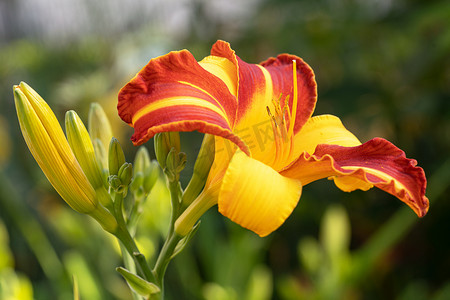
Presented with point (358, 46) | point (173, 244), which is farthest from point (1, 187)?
point (358, 46)

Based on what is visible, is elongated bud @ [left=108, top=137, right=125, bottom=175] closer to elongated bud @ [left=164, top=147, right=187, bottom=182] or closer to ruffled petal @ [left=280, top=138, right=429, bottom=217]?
elongated bud @ [left=164, top=147, right=187, bottom=182]

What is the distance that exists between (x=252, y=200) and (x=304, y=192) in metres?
1.03

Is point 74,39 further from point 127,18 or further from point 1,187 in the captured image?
point 1,187

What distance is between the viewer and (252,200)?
33 cm

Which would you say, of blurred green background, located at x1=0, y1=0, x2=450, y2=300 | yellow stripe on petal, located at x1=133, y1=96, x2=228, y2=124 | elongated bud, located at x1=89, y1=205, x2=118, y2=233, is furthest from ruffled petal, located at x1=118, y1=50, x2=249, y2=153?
blurred green background, located at x1=0, y1=0, x2=450, y2=300

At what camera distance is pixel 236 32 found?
1562 mm

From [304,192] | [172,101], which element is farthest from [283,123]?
[304,192]

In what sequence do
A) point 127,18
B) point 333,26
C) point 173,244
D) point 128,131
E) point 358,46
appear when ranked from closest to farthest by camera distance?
point 173,244, point 333,26, point 358,46, point 128,131, point 127,18

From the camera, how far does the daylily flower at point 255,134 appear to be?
1.10ft

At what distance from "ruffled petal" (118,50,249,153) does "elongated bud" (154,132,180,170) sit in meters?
0.06

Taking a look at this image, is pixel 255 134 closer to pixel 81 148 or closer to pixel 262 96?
pixel 262 96

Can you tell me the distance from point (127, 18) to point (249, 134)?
167 centimetres

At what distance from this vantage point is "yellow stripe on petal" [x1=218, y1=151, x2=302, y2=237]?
327 mm

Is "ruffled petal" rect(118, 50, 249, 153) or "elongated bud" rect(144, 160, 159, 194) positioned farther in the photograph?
"elongated bud" rect(144, 160, 159, 194)
